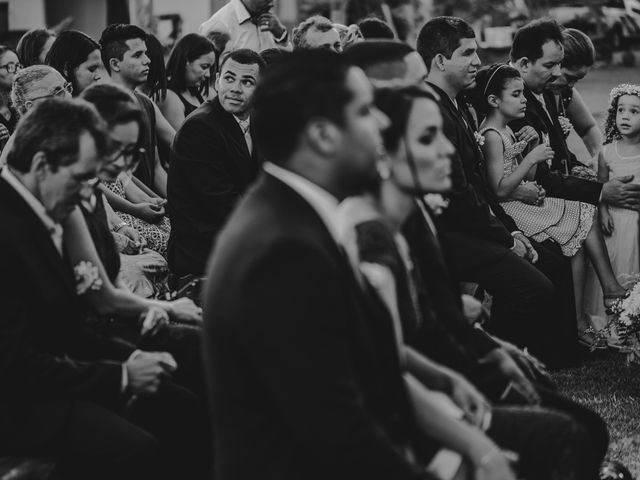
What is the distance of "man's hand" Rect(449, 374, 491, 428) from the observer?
3.09 metres

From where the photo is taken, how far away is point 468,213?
569 centimetres

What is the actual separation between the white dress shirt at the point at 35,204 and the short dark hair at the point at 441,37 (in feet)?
10.4

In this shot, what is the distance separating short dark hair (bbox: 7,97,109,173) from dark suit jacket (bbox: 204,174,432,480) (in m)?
1.14

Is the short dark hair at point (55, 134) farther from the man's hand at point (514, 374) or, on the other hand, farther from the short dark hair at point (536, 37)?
the short dark hair at point (536, 37)

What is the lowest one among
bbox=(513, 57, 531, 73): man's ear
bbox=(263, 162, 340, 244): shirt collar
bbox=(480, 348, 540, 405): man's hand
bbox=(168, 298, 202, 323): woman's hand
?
bbox=(513, 57, 531, 73): man's ear

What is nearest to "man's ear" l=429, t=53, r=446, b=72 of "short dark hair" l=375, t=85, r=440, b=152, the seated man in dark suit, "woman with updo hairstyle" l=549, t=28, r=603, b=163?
"woman with updo hairstyle" l=549, t=28, r=603, b=163

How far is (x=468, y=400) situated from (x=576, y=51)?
196 inches

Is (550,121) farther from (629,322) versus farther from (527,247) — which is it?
(629,322)

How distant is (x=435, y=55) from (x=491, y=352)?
2.60 meters

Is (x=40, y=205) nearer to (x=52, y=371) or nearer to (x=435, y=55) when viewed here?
(x=52, y=371)

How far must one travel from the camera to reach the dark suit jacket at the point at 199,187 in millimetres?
5559

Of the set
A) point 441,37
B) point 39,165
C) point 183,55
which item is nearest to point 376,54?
point 39,165

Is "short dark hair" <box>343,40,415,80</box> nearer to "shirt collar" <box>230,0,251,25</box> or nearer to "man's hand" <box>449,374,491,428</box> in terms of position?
"man's hand" <box>449,374,491,428</box>

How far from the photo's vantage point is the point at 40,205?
3.36 metres
